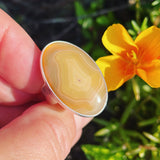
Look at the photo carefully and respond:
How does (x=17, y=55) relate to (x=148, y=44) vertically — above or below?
above

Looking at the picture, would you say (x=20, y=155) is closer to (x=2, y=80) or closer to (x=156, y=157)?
(x=2, y=80)

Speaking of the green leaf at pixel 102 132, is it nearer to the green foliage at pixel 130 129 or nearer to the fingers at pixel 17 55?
the green foliage at pixel 130 129

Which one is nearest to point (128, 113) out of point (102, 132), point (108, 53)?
point (102, 132)

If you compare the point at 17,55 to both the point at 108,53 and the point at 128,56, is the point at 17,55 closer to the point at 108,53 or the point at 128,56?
the point at 128,56

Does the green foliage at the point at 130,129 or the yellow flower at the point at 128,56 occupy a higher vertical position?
the yellow flower at the point at 128,56

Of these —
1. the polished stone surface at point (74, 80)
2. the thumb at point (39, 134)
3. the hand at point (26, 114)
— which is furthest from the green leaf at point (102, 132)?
the polished stone surface at point (74, 80)

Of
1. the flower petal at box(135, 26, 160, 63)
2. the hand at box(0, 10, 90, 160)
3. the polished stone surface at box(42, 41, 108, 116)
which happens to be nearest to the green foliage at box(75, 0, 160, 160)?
the flower petal at box(135, 26, 160, 63)
